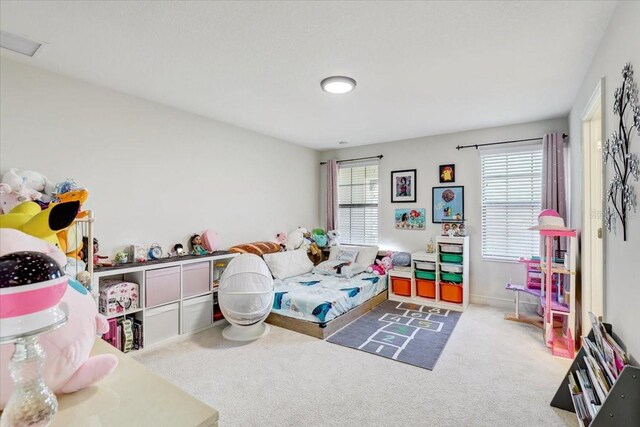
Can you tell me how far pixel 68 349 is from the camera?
86 cm

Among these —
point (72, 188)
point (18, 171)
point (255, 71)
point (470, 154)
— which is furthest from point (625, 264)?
point (18, 171)

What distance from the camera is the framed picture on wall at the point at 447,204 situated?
459 cm

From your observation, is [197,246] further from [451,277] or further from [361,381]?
[451,277]

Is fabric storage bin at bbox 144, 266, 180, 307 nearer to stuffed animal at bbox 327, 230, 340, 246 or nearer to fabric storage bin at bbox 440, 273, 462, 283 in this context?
stuffed animal at bbox 327, 230, 340, 246

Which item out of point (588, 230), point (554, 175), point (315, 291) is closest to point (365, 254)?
point (315, 291)

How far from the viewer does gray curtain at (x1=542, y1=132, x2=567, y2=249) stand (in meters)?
3.76

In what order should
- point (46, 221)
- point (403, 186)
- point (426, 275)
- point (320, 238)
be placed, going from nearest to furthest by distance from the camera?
1. point (46, 221)
2. point (426, 275)
3. point (403, 186)
4. point (320, 238)

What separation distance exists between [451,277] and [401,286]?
0.73 meters

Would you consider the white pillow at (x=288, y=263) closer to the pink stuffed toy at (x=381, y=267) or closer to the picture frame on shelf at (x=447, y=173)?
the pink stuffed toy at (x=381, y=267)

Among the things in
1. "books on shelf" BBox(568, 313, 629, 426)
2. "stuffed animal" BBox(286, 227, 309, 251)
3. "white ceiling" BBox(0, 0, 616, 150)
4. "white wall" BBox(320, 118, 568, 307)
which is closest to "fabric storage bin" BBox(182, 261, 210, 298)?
"stuffed animal" BBox(286, 227, 309, 251)

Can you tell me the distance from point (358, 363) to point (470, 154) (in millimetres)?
3360

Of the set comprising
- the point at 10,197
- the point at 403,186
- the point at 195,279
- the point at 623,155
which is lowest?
the point at 195,279

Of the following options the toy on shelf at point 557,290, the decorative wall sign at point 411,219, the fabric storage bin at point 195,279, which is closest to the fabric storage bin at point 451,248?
the decorative wall sign at point 411,219

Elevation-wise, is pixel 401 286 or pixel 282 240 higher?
pixel 282 240
